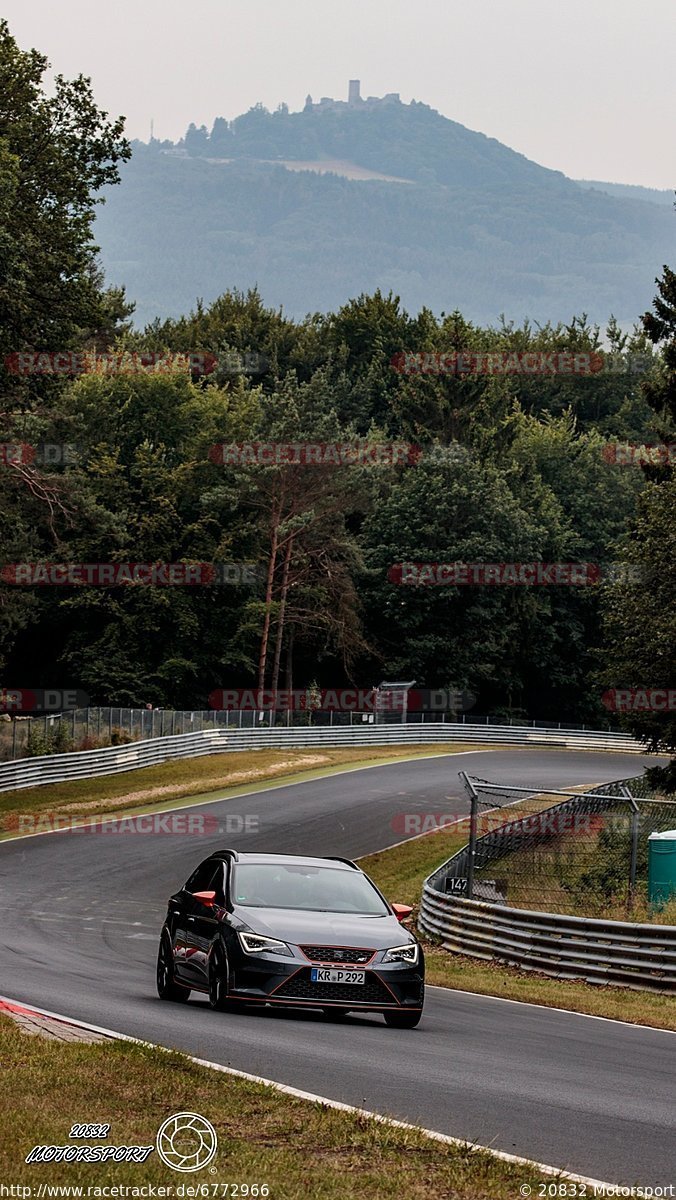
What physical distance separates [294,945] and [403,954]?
3.19 feet

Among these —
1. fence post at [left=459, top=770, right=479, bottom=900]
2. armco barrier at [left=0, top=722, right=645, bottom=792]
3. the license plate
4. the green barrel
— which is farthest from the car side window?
armco barrier at [left=0, top=722, right=645, bottom=792]

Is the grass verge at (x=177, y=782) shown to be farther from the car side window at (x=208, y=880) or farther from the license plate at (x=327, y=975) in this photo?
the license plate at (x=327, y=975)

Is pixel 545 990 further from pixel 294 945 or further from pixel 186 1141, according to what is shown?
pixel 186 1141

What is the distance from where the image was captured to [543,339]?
12938 centimetres

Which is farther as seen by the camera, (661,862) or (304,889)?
(661,862)

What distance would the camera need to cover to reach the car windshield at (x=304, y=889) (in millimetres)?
14133

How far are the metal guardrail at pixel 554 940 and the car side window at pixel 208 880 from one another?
248 inches

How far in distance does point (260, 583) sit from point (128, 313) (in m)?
40.9

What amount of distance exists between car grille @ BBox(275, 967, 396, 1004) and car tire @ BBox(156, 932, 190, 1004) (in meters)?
1.86

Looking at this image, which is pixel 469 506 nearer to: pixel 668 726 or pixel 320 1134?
pixel 668 726

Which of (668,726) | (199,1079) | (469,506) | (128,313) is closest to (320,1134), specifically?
(199,1079)

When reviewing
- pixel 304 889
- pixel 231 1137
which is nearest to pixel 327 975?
pixel 304 889

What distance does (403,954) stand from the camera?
44.3 ft

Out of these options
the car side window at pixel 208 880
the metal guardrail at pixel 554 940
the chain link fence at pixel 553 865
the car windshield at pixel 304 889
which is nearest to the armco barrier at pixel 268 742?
the chain link fence at pixel 553 865
